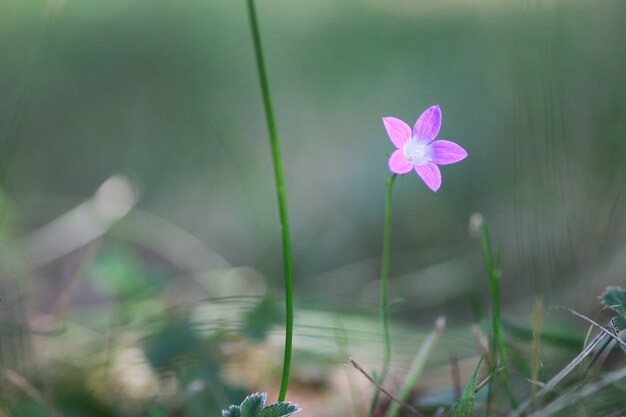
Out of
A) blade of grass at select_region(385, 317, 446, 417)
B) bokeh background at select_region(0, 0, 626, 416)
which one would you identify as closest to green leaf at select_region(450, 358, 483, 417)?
blade of grass at select_region(385, 317, 446, 417)

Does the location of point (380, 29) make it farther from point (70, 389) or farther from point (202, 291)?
point (70, 389)

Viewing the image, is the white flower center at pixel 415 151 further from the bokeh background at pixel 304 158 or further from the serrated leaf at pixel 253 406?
the bokeh background at pixel 304 158

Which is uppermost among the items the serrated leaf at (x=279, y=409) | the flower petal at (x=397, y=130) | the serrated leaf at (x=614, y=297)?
the flower petal at (x=397, y=130)

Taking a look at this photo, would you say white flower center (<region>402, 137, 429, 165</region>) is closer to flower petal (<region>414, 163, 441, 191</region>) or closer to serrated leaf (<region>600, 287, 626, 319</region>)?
flower petal (<region>414, 163, 441, 191</region>)

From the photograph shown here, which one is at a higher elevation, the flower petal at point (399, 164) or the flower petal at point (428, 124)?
the flower petal at point (428, 124)

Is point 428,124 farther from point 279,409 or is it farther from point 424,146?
point 279,409

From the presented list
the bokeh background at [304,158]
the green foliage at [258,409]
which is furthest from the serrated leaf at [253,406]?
the bokeh background at [304,158]

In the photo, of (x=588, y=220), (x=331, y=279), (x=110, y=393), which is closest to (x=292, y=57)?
(x=331, y=279)
